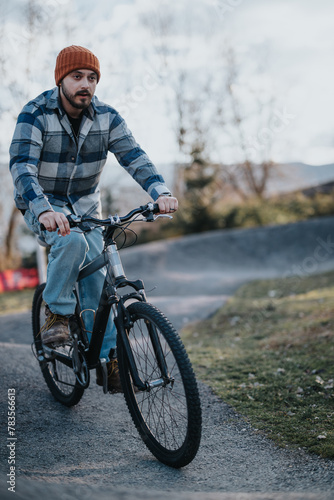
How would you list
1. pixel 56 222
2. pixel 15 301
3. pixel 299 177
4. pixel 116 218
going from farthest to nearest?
1. pixel 299 177
2. pixel 15 301
3. pixel 116 218
4. pixel 56 222

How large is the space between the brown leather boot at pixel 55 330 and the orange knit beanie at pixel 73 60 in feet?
4.55

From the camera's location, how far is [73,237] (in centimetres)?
267

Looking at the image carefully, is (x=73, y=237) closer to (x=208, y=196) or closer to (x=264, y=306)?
(x=264, y=306)

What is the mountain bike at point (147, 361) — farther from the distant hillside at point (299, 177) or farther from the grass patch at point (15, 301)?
the distant hillside at point (299, 177)

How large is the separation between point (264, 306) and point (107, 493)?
566 cm

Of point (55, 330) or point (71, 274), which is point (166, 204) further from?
point (55, 330)

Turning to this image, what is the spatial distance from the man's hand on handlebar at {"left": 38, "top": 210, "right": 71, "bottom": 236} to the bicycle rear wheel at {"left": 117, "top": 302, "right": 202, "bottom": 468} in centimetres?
50

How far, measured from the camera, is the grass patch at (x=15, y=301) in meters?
9.31

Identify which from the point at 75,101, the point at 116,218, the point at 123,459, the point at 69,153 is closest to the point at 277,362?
the point at 123,459

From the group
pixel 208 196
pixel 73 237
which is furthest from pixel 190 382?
pixel 208 196

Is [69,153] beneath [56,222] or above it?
above

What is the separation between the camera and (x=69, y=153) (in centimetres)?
287

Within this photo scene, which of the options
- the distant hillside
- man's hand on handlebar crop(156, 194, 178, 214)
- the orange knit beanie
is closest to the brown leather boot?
man's hand on handlebar crop(156, 194, 178, 214)

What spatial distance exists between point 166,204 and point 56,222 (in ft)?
1.91
